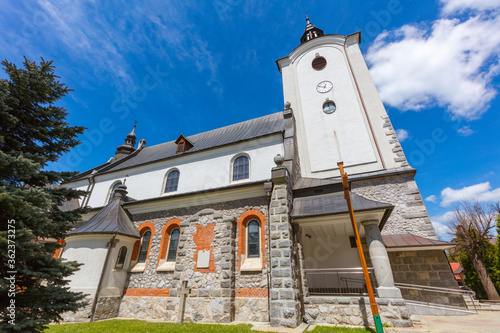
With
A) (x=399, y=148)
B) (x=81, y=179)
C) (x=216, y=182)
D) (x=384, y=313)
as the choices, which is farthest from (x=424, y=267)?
(x=81, y=179)

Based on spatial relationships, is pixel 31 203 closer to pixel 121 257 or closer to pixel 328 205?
pixel 121 257

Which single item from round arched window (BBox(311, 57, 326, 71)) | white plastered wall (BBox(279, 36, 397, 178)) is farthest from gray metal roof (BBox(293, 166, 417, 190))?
round arched window (BBox(311, 57, 326, 71))

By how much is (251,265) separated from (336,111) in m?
11.2

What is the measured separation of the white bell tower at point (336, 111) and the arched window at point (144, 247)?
31.9ft

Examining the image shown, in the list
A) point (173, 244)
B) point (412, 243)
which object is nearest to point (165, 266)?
point (173, 244)

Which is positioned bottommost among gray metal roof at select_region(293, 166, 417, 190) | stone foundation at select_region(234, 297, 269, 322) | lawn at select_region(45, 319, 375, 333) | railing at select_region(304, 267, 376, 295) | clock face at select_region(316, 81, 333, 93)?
lawn at select_region(45, 319, 375, 333)

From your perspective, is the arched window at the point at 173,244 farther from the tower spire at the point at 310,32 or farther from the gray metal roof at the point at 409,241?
the tower spire at the point at 310,32

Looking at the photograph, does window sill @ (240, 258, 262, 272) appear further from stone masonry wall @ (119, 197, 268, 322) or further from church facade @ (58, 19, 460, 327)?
stone masonry wall @ (119, 197, 268, 322)

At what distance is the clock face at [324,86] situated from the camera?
15976 mm

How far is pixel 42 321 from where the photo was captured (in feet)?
14.3

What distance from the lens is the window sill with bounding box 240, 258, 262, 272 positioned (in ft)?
29.9

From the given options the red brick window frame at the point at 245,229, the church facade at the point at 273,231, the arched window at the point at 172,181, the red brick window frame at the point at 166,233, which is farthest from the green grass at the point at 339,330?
the arched window at the point at 172,181

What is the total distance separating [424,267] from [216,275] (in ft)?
29.5

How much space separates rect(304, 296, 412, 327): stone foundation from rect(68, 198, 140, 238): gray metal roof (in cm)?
938
